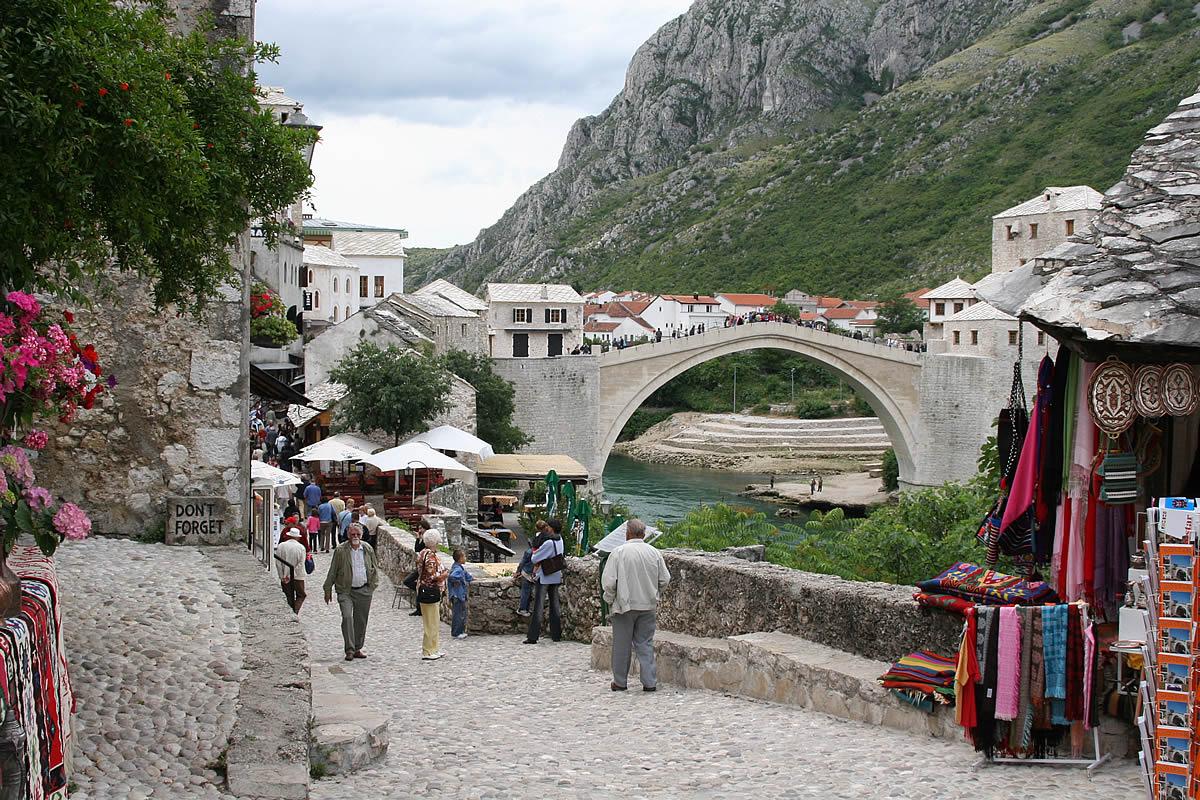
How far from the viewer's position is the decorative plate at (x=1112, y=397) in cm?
479

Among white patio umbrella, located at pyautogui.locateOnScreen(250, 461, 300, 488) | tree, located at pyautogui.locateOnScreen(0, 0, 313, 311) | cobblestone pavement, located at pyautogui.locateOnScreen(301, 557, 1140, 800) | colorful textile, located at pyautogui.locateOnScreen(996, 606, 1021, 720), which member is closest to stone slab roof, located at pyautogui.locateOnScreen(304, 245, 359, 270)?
white patio umbrella, located at pyautogui.locateOnScreen(250, 461, 300, 488)

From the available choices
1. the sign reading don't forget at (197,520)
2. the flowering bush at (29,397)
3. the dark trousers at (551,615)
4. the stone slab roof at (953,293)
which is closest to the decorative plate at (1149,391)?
the flowering bush at (29,397)

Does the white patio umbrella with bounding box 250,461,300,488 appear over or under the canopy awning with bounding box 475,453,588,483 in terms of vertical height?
over

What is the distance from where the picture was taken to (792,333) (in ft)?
131

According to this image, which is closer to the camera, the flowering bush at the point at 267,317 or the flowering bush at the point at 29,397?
the flowering bush at the point at 29,397

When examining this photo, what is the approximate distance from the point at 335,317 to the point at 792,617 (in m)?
44.0

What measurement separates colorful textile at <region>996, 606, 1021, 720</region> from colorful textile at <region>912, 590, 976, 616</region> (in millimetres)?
223

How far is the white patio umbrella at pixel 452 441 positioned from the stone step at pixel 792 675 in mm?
16489

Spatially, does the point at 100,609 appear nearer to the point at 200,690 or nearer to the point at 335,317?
the point at 200,690

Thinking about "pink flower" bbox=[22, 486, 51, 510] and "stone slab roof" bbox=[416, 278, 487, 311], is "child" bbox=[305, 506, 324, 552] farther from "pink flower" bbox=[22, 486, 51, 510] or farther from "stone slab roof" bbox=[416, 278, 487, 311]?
"stone slab roof" bbox=[416, 278, 487, 311]

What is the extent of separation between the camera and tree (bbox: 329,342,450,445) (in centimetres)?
2547

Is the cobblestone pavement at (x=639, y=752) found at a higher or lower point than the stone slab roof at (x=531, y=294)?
lower

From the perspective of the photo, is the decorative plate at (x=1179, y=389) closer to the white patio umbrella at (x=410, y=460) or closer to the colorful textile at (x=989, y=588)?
the colorful textile at (x=989, y=588)

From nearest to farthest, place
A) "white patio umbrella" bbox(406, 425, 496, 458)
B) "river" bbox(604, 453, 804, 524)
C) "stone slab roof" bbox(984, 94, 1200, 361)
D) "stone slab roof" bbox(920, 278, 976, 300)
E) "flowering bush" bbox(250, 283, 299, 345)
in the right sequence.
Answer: "stone slab roof" bbox(984, 94, 1200, 361)
"flowering bush" bbox(250, 283, 299, 345)
"white patio umbrella" bbox(406, 425, 496, 458)
"river" bbox(604, 453, 804, 524)
"stone slab roof" bbox(920, 278, 976, 300)
